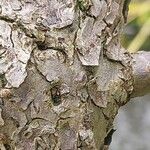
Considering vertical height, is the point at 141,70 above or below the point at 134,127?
above

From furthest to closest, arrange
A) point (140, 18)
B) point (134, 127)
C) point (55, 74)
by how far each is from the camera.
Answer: point (134, 127), point (140, 18), point (55, 74)

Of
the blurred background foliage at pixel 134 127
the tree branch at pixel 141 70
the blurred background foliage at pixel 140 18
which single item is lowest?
the blurred background foliage at pixel 134 127

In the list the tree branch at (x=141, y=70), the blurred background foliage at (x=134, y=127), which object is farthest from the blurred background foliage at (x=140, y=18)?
the blurred background foliage at (x=134, y=127)

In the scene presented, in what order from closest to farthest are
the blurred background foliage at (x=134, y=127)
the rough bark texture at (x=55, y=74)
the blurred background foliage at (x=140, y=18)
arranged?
the rough bark texture at (x=55, y=74), the blurred background foliage at (x=140, y=18), the blurred background foliage at (x=134, y=127)

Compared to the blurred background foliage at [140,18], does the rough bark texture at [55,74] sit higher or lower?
higher

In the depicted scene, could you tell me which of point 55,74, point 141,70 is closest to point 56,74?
point 55,74

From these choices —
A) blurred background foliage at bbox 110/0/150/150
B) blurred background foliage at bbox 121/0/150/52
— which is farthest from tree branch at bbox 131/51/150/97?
blurred background foliage at bbox 110/0/150/150

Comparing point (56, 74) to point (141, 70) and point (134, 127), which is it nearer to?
point (141, 70)

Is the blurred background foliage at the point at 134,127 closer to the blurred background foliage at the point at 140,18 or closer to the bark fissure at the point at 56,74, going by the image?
the blurred background foliage at the point at 140,18
